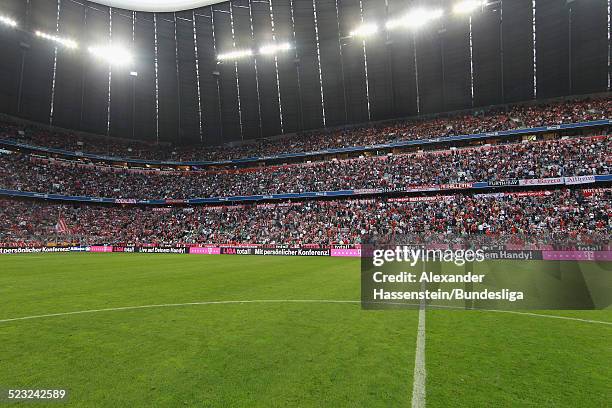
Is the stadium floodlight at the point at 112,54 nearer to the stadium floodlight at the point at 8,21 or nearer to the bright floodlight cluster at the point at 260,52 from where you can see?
the stadium floodlight at the point at 8,21

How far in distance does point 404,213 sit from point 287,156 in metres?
20.1

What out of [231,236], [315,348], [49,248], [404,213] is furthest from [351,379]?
[49,248]

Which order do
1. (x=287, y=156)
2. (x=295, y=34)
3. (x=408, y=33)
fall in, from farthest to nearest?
(x=287, y=156)
(x=295, y=34)
(x=408, y=33)

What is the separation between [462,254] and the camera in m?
7.00

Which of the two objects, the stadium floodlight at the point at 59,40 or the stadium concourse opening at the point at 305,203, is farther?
the stadium floodlight at the point at 59,40

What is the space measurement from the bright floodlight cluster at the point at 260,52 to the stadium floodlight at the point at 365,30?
8.95 meters

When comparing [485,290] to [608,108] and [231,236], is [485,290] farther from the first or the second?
[608,108]

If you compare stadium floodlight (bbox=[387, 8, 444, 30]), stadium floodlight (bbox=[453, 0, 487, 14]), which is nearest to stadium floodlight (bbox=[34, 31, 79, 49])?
stadium floodlight (bbox=[387, 8, 444, 30])

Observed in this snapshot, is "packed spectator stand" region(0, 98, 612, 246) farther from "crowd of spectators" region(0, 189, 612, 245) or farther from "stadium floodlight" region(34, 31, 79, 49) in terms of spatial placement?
"stadium floodlight" region(34, 31, 79, 49)

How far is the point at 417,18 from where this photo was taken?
38.6 metres

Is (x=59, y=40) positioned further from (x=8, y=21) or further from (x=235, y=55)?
(x=235, y=55)

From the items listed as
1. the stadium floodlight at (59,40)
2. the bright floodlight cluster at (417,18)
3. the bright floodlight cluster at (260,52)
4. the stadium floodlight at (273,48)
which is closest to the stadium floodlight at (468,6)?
the bright floodlight cluster at (417,18)

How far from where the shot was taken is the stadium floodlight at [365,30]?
40.7 m

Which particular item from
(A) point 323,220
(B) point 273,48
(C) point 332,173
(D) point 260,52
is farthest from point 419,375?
(D) point 260,52
